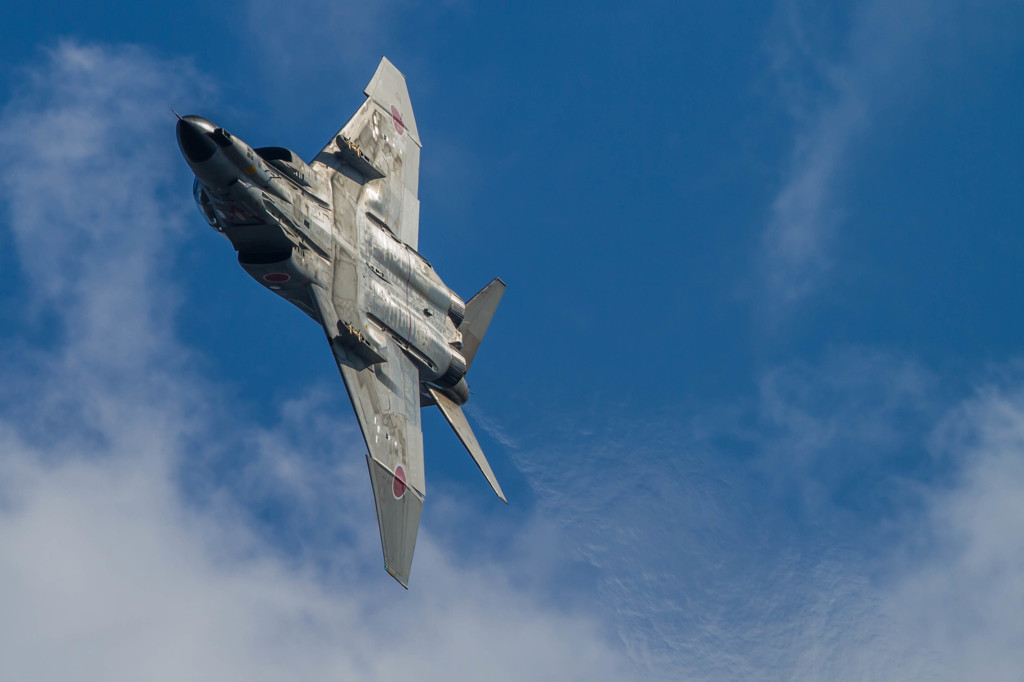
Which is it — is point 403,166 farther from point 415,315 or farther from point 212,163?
point 212,163

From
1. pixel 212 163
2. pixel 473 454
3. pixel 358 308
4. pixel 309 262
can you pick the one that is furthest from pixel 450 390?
A: pixel 212 163

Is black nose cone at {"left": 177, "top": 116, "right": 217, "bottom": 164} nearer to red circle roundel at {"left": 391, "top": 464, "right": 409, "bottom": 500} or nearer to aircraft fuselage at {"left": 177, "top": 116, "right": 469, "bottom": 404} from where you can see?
aircraft fuselage at {"left": 177, "top": 116, "right": 469, "bottom": 404}

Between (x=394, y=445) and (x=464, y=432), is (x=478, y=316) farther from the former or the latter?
(x=394, y=445)

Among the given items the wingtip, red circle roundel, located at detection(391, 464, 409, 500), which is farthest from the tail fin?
the wingtip

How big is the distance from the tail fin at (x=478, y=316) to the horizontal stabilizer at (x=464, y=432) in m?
2.22

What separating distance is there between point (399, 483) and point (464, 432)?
5.54m

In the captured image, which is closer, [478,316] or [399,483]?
[399,483]

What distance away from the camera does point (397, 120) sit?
54219 millimetres

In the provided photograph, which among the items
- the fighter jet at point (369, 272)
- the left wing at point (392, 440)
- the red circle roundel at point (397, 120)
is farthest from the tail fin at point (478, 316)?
the red circle roundel at point (397, 120)

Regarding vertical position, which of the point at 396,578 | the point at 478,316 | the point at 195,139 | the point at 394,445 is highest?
the point at 478,316

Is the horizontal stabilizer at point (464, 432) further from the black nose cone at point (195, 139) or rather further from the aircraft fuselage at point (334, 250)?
the black nose cone at point (195, 139)

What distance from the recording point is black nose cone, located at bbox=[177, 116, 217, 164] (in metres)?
39.2

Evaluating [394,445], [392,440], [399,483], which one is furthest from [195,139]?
[399,483]

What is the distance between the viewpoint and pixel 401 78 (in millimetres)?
55875
